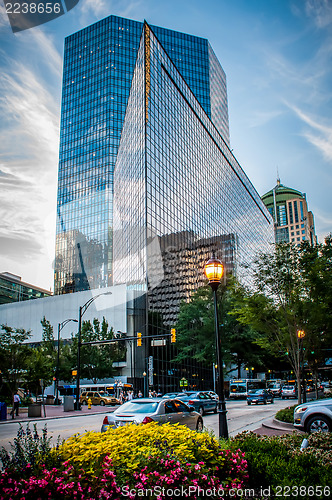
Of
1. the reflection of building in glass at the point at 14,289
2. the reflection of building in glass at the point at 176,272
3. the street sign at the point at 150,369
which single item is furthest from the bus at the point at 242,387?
the reflection of building in glass at the point at 14,289

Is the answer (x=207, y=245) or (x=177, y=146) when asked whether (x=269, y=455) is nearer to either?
(x=177, y=146)

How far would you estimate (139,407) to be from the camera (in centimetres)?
1239

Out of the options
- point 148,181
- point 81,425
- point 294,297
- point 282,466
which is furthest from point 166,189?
point 282,466

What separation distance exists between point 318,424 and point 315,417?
0.21m

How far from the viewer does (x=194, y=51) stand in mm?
131125

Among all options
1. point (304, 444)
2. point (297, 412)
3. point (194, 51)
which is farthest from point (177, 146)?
point (194, 51)

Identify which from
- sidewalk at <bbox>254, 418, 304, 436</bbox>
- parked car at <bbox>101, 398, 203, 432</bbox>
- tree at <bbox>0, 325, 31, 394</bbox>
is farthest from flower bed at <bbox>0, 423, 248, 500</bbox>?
tree at <bbox>0, 325, 31, 394</bbox>

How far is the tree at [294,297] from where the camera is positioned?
21.3 metres

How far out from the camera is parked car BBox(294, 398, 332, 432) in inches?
497

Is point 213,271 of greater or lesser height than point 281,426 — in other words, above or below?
above

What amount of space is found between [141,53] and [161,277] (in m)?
37.0

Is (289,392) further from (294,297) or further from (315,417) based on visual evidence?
(315,417)

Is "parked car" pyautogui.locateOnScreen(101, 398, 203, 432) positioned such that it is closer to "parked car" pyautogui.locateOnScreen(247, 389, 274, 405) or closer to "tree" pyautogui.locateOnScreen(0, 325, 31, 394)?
"tree" pyautogui.locateOnScreen(0, 325, 31, 394)

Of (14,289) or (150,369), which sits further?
(14,289)
